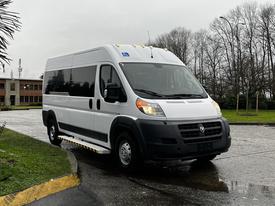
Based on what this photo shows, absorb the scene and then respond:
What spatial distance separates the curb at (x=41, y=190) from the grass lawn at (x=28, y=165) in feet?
0.34

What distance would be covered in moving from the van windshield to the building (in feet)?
265

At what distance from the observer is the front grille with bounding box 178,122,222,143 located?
24.6 feet

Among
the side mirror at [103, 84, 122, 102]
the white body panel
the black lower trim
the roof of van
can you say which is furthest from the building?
the side mirror at [103, 84, 122, 102]

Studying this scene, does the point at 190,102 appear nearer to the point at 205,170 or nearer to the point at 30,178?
the point at 205,170

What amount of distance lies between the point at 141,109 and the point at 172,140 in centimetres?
85

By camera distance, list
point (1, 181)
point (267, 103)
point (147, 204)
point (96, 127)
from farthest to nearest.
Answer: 1. point (267, 103)
2. point (96, 127)
3. point (1, 181)
4. point (147, 204)

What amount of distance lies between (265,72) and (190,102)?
41.2 metres

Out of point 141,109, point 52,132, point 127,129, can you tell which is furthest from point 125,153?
point 52,132

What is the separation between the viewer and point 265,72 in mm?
46625

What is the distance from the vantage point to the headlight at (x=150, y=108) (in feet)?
24.7

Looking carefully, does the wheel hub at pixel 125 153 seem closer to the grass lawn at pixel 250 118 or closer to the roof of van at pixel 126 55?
the roof of van at pixel 126 55

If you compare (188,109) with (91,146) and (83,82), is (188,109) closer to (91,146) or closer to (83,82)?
(91,146)

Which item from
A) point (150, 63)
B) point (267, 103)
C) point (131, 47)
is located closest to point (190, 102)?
point (150, 63)

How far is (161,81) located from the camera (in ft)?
27.6
